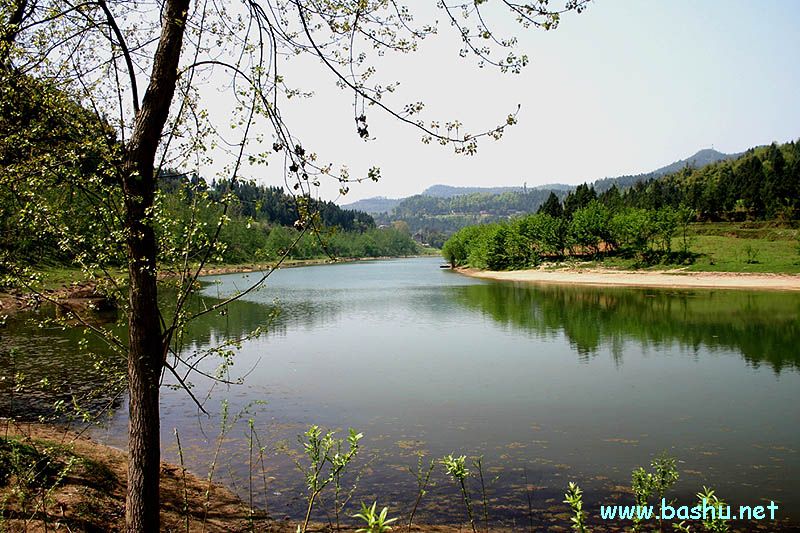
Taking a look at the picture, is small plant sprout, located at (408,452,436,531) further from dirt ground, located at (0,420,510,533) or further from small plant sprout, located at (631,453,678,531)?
small plant sprout, located at (631,453,678,531)

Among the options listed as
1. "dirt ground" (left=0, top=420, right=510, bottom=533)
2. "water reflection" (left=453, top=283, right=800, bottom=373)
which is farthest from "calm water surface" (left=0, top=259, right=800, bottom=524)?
"dirt ground" (left=0, top=420, right=510, bottom=533)

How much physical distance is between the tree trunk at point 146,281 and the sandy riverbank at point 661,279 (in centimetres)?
5390

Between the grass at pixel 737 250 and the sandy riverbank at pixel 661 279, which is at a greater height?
the grass at pixel 737 250

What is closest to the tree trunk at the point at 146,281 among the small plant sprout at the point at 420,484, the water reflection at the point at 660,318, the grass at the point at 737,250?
the small plant sprout at the point at 420,484

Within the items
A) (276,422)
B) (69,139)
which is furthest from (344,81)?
(276,422)

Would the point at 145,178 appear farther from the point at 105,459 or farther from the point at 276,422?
the point at 276,422

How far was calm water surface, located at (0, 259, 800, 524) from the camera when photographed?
10.2m

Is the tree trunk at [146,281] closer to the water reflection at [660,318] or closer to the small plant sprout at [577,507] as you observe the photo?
the small plant sprout at [577,507]

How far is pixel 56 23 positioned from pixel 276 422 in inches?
→ 428

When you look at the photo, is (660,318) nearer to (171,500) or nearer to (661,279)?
(661,279)

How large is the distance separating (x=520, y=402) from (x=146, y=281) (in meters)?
13.0

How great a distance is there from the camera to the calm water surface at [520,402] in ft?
33.5

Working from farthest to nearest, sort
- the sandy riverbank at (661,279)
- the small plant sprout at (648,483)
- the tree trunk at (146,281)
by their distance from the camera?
the sandy riverbank at (661,279), the small plant sprout at (648,483), the tree trunk at (146,281)

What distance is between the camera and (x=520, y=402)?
15.8 m
